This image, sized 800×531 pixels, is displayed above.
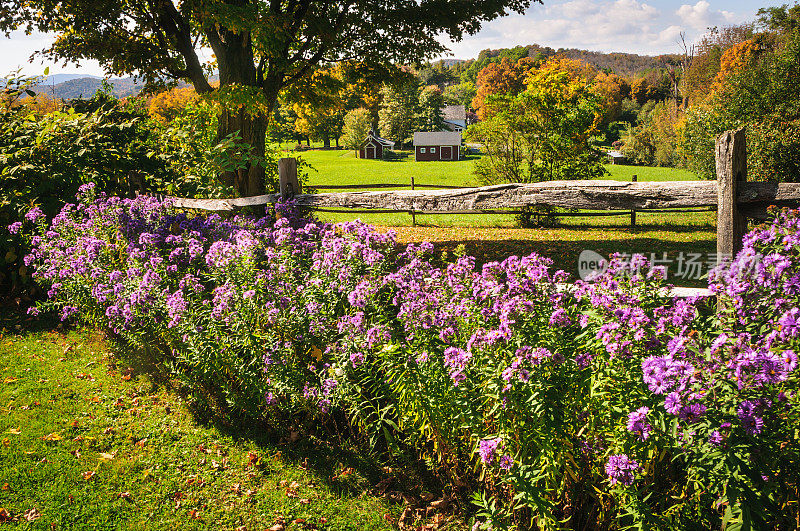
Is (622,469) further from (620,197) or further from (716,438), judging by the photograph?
(620,197)

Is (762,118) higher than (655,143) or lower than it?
lower

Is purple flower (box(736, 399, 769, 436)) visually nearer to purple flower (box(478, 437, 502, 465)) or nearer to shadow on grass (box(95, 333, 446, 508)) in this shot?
purple flower (box(478, 437, 502, 465))

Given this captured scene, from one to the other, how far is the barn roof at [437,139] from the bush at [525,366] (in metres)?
58.3

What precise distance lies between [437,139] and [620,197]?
5837 cm

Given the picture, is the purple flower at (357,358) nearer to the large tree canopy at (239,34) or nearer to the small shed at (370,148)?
the large tree canopy at (239,34)

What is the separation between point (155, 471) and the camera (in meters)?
4.13

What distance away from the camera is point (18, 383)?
564cm

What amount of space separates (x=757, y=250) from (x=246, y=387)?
12.4 ft

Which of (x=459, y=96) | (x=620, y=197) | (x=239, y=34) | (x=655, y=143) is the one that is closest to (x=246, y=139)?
(x=239, y=34)

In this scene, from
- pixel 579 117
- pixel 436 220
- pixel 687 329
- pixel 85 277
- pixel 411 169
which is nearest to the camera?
pixel 687 329

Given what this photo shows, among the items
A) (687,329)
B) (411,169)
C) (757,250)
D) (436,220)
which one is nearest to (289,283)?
(687,329)

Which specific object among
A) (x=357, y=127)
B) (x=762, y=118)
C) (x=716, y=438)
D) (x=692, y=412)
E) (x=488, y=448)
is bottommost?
(x=488, y=448)

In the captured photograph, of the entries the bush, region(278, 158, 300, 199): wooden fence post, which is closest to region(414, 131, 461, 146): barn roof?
region(278, 158, 300, 199): wooden fence post

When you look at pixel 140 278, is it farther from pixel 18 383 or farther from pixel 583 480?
pixel 583 480
